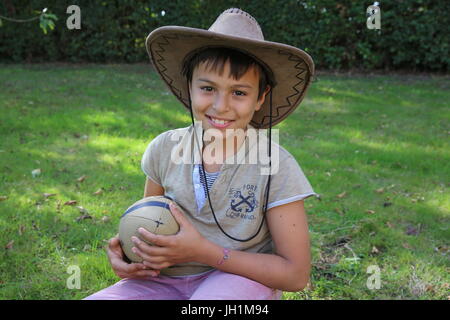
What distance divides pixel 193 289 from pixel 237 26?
119 cm

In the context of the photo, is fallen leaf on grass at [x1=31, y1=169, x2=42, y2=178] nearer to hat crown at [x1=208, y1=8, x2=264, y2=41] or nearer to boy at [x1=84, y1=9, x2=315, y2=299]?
boy at [x1=84, y1=9, x2=315, y2=299]

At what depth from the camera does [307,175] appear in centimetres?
511

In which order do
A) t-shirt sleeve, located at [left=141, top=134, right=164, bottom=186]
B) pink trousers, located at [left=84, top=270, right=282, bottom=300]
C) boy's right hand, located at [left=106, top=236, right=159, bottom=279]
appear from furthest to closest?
1. t-shirt sleeve, located at [left=141, top=134, right=164, bottom=186]
2. boy's right hand, located at [left=106, top=236, right=159, bottom=279]
3. pink trousers, located at [left=84, top=270, right=282, bottom=300]

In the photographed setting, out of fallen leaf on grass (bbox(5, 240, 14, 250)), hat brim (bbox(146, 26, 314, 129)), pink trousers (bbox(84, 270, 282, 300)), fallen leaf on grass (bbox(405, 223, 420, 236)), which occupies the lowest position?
fallen leaf on grass (bbox(405, 223, 420, 236))

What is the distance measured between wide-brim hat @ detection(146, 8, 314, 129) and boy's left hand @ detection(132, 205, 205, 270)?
76 cm

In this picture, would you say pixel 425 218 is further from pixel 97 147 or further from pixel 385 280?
pixel 97 147

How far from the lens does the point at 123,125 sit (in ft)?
21.5

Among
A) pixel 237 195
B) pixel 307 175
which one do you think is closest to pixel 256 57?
pixel 237 195

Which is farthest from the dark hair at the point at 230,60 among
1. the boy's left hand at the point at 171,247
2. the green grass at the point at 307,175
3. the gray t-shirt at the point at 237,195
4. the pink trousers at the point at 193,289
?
the green grass at the point at 307,175

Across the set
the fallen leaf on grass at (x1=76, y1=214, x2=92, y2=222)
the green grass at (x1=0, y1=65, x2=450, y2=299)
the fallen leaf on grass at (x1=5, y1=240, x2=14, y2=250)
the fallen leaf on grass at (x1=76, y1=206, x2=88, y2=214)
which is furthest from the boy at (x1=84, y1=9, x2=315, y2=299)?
the fallen leaf on grass at (x1=76, y1=206, x2=88, y2=214)

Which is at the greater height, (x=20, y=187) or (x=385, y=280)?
(x=20, y=187)

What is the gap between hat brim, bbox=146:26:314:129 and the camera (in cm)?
206

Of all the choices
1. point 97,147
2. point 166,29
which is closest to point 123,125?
point 97,147
